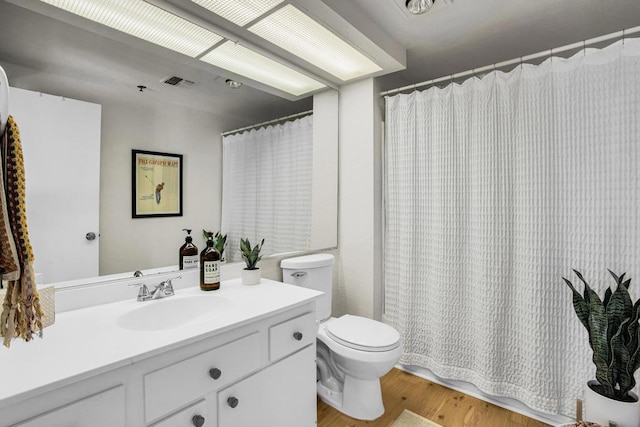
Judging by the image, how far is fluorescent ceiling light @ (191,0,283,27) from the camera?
1.48 meters

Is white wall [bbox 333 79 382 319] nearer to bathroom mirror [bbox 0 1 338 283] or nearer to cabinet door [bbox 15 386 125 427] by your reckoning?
bathroom mirror [bbox 0 1 338 283]

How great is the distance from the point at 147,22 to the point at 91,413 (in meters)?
1.53

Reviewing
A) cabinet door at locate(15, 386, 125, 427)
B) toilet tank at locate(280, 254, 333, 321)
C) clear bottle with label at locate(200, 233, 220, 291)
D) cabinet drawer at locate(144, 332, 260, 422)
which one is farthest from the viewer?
toilet tank at locate(280, 254, 333, 321)

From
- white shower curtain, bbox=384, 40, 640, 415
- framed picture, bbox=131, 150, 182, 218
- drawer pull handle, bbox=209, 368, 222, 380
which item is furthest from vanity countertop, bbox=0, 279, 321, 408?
white shower curtain, bbox=384, 40, 640, 415

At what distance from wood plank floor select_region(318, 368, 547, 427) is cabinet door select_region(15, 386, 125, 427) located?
125cm

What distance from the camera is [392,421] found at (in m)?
1.76

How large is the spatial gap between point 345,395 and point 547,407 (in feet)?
3.61

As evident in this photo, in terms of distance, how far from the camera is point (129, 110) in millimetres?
1359

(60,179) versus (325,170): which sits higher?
(325,170)

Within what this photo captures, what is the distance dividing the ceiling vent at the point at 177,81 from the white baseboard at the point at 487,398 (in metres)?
2.30

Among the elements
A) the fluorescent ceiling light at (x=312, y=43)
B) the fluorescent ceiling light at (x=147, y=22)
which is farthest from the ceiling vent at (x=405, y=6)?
the fluorescent ceiling light at (x=147, y=22)

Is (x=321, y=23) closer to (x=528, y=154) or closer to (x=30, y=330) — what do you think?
(x=528, y=154)

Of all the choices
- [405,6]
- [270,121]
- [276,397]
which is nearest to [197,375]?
[276,397]

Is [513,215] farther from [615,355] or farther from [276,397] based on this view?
[276,397]
